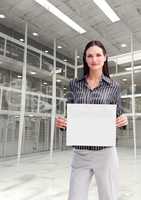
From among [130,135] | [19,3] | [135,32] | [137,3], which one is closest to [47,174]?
[19,3]

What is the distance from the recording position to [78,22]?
10844 mm

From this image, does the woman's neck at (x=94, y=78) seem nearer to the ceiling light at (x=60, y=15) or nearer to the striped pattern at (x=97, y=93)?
the striped pattern at (x=97, y=93)

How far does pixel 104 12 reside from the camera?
32.9 feet

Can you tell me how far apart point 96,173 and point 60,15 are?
31.8ft

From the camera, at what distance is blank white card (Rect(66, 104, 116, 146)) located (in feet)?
4.80

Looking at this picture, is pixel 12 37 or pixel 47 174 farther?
pixel 12 37

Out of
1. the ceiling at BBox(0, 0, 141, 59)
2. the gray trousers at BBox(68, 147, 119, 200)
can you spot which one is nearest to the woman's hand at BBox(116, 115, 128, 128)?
the gray trousers at BBox(68, 147, 119, 200)

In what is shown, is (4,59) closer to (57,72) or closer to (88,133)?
(57,72)

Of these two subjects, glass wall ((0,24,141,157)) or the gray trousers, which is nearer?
the gray trousers

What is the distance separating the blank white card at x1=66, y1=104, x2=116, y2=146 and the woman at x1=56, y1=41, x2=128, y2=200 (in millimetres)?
82

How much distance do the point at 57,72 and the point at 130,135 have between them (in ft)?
20.2

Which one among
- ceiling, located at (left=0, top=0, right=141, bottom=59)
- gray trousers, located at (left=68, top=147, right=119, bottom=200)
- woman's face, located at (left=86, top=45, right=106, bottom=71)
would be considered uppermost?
ceiling, located at (left=0, top=0, right=141, bottom=59)

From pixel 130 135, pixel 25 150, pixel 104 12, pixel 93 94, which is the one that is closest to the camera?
pixel 93 94

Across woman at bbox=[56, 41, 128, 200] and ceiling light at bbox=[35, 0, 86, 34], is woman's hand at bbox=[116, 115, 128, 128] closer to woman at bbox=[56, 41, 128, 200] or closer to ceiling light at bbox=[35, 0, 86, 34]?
woman at bbox=[56, 41, 128, 200]
